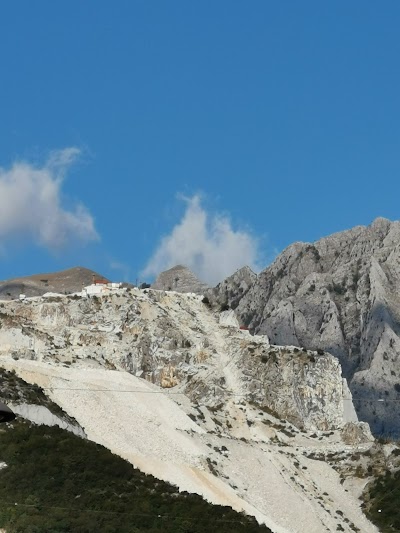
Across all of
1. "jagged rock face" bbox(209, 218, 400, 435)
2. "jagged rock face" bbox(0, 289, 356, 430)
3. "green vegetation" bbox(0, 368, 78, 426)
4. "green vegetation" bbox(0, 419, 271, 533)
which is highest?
"jagged rock face" bbox(209, 218, 400, 435)

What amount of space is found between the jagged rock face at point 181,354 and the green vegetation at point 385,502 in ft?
46.7

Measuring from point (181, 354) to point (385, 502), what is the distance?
26.9m

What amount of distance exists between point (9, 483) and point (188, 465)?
885 inches

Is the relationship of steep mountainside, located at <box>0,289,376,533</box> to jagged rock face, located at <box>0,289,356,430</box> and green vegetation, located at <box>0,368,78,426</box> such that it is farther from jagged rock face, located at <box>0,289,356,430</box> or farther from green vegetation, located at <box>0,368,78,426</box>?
green vegetation, located at <box>0,368,78,426</box>

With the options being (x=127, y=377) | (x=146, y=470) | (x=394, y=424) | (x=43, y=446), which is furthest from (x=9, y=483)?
(x=394, y=424)

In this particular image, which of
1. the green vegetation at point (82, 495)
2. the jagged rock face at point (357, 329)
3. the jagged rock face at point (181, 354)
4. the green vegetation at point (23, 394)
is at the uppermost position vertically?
the jagged rock face at point (357, 329)

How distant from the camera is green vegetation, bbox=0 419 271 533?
71.2 m

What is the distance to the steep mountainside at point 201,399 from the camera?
97812 millimetres

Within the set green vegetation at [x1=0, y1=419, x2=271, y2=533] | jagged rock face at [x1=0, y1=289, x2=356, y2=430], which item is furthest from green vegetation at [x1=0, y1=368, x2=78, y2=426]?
jagged rock face at [x1=0, y1=289, x2=356, y2=430]

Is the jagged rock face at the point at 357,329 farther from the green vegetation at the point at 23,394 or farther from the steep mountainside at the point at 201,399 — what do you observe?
the green vegetation at the point at 23,394

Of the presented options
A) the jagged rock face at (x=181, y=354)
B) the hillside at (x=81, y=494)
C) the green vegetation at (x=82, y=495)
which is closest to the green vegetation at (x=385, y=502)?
the jagged rock face at (x=181, y=354)

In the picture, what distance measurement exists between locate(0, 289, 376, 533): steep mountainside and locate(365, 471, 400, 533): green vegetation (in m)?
0.93

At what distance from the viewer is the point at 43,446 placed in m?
85.6

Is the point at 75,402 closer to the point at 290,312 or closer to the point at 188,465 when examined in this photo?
the point at 188,465
